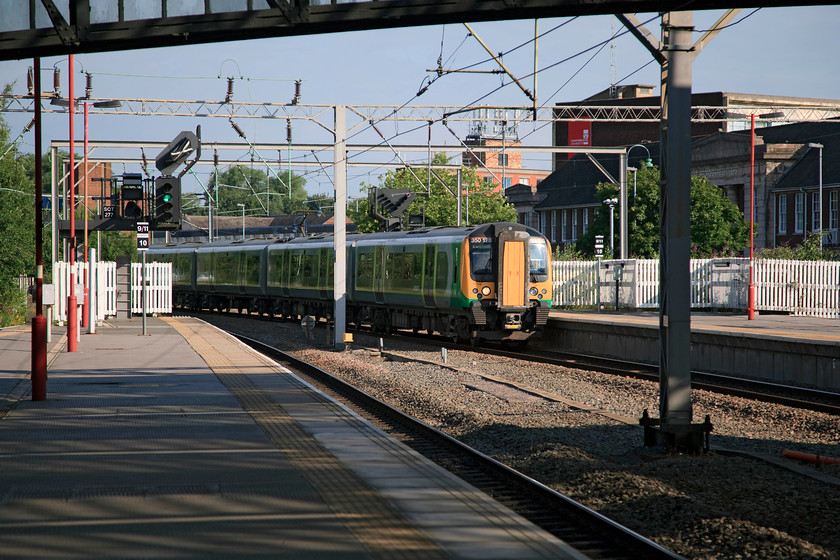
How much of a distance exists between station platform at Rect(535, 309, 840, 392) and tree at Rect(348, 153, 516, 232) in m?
26.2

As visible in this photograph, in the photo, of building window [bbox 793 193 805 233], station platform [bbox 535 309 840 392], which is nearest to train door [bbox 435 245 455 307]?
station platform [bbox 535 309 840 392]

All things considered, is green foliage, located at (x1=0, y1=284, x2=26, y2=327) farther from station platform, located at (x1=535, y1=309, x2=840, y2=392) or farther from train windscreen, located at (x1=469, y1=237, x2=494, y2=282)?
station platform, located at (x1=535, y1=309, x2=840, y2=392)

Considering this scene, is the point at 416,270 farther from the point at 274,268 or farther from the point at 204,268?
the point at 204,268

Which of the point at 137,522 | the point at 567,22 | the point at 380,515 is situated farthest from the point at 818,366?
the point at 137,522

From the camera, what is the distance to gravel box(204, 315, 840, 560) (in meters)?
7.78

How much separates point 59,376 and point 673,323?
37.9 feet

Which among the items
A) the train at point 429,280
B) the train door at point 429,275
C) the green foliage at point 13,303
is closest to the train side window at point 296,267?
the train at point 429,280

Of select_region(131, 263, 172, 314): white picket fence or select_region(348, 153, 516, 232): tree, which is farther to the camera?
select_region(348, 153, 516, 232): tree

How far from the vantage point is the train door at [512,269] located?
83.1ft

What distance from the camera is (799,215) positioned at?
176ft

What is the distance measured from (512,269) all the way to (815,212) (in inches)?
1302

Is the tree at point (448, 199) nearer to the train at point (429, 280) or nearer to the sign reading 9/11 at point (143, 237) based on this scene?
the train at point (429, 280)

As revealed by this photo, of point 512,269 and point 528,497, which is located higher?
point 512,269

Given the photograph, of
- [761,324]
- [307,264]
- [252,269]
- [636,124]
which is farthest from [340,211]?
[636,124]
